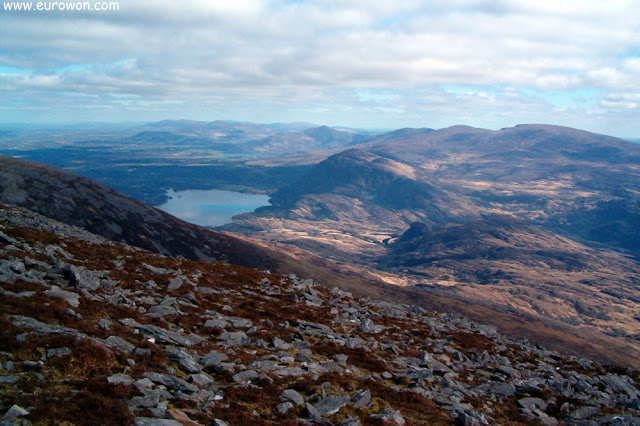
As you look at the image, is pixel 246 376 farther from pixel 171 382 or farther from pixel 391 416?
pixel 391 416

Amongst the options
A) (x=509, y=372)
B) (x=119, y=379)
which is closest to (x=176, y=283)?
(x=119, y=379)

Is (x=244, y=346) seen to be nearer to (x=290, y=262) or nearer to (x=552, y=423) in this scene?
(x=552, y=423)

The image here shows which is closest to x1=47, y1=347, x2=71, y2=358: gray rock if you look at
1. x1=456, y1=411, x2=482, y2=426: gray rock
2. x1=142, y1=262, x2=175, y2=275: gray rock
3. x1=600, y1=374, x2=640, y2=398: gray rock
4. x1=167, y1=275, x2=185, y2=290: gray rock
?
x1=456, y1=411, x2=482, y2=426: gray rock

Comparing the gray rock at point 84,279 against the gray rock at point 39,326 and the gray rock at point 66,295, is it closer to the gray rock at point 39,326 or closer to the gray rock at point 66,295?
the gray rock at point 66,295

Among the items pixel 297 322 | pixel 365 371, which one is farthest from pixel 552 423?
pixel 297 322

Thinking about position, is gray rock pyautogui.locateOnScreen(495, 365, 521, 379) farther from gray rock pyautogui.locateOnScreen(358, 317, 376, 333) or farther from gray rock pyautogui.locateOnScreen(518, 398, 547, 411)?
gray rock pyautogui.locateOnScreen(358, 317, 376, 333)
